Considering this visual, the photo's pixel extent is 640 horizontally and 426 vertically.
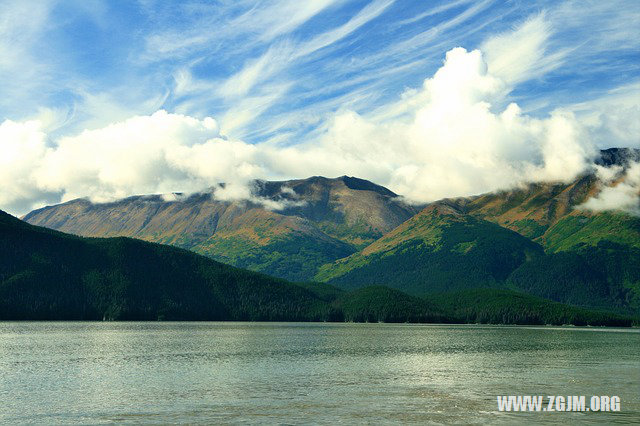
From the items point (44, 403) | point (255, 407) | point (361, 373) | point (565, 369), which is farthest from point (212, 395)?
point (565, 369)

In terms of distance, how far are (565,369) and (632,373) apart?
1438cm

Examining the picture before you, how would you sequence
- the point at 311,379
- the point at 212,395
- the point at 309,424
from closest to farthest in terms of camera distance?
the point at 309,424
the point at 212,395
the point at 311,379

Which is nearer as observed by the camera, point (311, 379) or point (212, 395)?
point (212, 395)

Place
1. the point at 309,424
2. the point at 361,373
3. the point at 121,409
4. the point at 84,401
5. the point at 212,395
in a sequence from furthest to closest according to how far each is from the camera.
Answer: the point at 361,373 < the point at 212,395 < the point at 84,401 < the point at 121,409 < the point at 309,424

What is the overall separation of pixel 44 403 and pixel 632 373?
11123 centimetres

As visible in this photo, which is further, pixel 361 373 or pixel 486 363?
pixel 486 363

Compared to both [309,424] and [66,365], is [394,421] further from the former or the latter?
[66,365]

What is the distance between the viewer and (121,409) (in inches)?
3100

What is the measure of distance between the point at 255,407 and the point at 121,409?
56.3 ft

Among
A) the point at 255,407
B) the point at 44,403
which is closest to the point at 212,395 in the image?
the point at 255,407

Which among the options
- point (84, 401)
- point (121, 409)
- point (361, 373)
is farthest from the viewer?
point (361, 373)

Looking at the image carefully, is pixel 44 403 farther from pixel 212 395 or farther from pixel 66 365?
pixel 66 365

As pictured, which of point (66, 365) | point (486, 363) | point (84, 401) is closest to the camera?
point (84, 401)

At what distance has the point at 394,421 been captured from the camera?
7050cm
